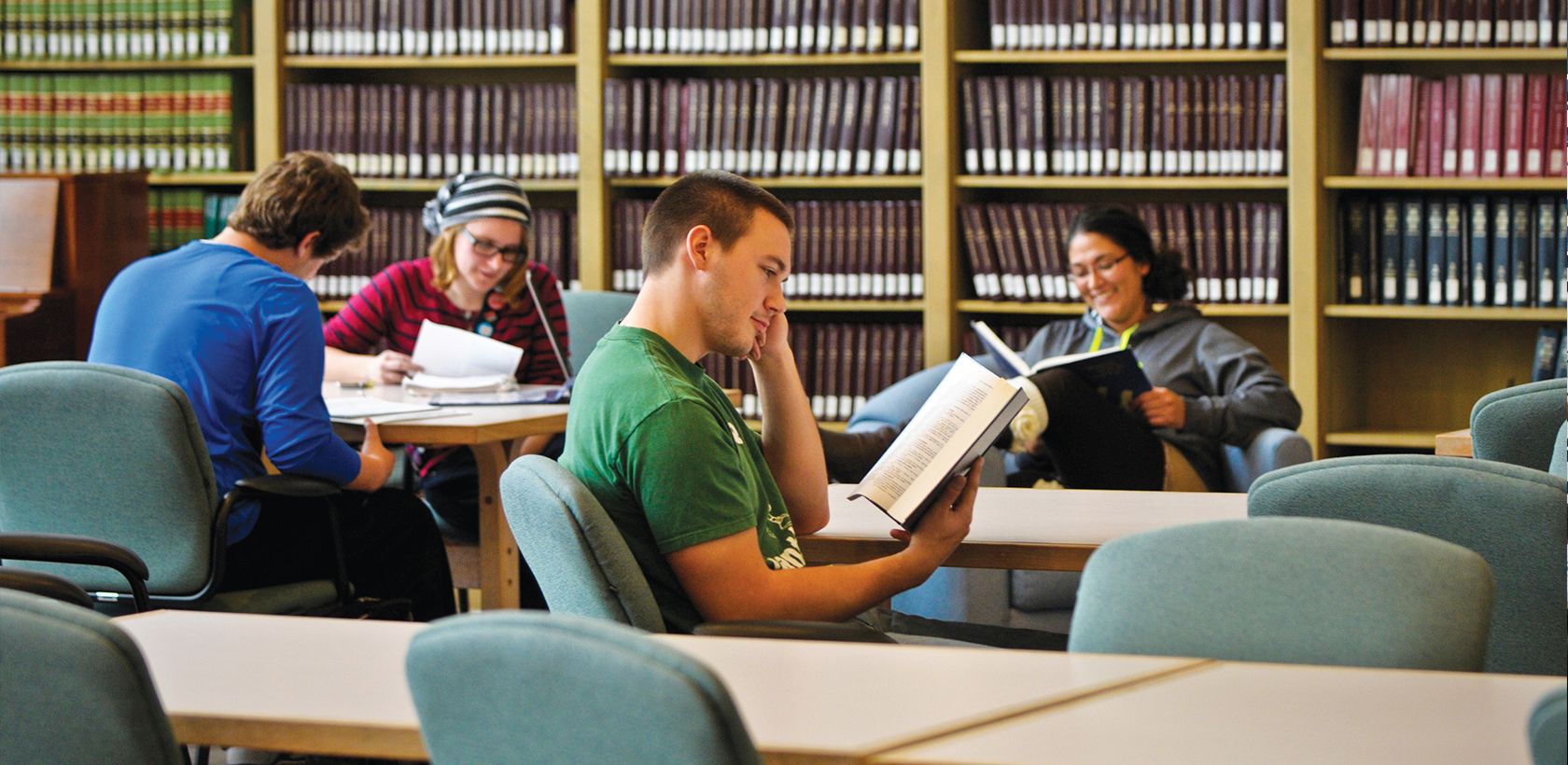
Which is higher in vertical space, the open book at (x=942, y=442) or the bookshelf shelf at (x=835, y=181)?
the bookshelf shelf at (x=835, y=181)

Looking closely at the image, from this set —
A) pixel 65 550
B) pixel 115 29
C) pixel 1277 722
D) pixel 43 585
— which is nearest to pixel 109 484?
pixel 65 550

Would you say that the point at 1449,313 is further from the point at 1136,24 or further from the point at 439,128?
the point at 439,128

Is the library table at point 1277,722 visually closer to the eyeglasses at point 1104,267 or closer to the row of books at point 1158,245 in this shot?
the eyeglasses at point 1104,267

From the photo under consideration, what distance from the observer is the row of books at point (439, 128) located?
526 cm

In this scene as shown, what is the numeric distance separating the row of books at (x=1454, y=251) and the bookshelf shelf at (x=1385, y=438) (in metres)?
0.39

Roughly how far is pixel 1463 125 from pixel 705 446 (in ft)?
11.4

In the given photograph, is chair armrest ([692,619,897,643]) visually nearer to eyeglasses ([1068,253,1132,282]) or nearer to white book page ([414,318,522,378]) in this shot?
white book page ([414,318,522,378])

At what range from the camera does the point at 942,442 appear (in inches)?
89.2

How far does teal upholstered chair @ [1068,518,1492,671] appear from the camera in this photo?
5.16 feet

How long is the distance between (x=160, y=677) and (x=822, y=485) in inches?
44.9

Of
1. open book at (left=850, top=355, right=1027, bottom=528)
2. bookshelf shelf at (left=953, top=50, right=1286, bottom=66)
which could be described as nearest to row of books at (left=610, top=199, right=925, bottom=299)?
bookshelf shelf at (left=953, top=50, right=1286, bottom=66)

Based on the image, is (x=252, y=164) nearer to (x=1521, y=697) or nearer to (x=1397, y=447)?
(x=1397, y=447)

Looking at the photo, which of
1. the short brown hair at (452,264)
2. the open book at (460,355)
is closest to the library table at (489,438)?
the open book at (460,355)

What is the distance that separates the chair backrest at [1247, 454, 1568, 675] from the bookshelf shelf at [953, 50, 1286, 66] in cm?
297
